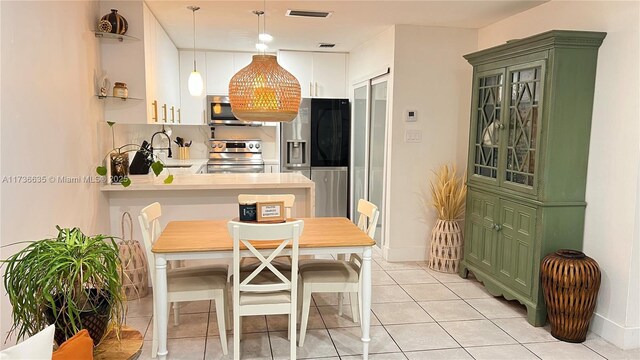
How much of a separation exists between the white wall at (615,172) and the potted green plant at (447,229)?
1349 millimetres

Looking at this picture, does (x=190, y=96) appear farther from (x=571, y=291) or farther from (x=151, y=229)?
Result: (x=571, y=291)

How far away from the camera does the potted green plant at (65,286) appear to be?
5.71 feet

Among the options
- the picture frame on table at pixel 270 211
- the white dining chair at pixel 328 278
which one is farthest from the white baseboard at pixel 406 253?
the picture frame on table at pixel 270 211

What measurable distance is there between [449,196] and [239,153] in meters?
3.09

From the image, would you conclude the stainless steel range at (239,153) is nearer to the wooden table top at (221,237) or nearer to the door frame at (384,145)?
the door frame at (384,145)

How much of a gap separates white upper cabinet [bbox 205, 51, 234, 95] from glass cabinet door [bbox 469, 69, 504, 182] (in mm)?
3479

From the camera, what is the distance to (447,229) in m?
4.41

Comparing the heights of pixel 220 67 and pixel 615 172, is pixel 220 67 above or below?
above

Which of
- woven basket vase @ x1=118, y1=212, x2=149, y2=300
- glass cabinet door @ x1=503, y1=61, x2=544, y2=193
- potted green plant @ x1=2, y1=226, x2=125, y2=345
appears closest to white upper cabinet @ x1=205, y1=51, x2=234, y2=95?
woven basket vase @ x1=118, y1=212, x2=149, y2=300

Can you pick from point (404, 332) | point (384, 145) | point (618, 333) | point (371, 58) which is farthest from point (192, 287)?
point (371, 58)

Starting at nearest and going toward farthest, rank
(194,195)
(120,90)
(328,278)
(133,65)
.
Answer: (328,278), (120,90), (133,65), (194,195)

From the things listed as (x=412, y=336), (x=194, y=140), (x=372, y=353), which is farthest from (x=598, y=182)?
(x=194, y=140)

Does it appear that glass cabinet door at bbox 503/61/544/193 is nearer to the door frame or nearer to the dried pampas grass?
the dried pampas grass

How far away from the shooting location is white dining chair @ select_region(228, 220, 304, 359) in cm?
248
